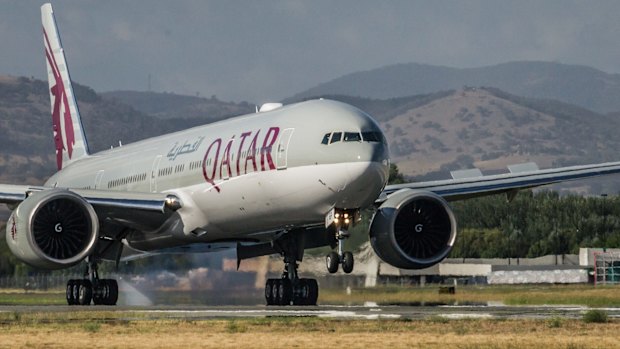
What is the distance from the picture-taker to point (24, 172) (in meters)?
195

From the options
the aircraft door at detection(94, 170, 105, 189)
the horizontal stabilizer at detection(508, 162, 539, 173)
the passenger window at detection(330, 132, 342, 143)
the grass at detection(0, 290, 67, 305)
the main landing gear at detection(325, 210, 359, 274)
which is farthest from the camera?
the grass at detection(0, 290, 67, 305)

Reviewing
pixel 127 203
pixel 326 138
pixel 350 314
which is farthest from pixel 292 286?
pixel 350 314

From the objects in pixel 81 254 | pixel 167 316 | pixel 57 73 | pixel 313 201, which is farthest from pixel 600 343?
pixel 57 73

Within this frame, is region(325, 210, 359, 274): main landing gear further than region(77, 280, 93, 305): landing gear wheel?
No

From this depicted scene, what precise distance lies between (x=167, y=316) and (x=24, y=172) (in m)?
164

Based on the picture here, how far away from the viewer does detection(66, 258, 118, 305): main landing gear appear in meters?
48.1

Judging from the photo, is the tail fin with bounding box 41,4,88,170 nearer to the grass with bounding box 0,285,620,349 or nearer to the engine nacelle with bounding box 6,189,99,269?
the engine nacelle with bounding box 6,189,99,269

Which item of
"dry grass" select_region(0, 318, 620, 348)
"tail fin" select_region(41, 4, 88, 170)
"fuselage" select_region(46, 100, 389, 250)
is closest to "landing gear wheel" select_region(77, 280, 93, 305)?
"fuselage" select_region(46, 100, 389, 250)

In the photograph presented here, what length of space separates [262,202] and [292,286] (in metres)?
4.40

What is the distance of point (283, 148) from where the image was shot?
132ft

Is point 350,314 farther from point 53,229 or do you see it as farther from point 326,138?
point 53,229

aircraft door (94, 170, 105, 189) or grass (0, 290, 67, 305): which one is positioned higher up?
aircraft door (94, 170, 105, 189)

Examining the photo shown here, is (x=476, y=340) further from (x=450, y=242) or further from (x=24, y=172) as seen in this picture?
(x=24, y=172)

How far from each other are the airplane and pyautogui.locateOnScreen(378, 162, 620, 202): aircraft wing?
45 millimetres
